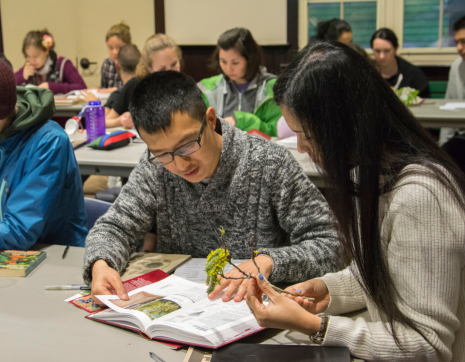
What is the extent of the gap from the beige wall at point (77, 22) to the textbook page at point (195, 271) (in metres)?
5.42

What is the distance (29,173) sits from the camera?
172cm

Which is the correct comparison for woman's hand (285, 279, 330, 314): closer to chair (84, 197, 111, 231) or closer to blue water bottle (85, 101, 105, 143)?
chair (84, 197, 111, 231)

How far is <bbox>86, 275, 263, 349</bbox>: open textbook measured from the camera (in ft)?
3.50

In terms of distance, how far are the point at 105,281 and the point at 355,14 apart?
17.5 ft

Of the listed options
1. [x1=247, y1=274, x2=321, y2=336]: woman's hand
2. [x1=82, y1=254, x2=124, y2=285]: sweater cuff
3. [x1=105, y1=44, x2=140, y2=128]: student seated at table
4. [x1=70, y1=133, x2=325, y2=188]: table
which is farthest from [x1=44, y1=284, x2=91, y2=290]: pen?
[x1=105, y1=44, x2=140, y2=128]: student seated at table

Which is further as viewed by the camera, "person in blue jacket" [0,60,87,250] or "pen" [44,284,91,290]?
"person in blue jacket" [0,60,87,250]

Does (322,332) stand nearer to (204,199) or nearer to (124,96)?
(204,199)

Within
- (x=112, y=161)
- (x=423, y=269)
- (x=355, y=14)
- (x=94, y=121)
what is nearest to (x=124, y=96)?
(x=94, y=121)

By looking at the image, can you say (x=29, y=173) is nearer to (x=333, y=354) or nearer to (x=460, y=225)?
(x=333, y=354)

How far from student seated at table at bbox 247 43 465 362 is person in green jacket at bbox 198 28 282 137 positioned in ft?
7.83

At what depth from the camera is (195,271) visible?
142 cm

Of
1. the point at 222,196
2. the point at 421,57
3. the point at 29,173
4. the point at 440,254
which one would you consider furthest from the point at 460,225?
the point at 421,57

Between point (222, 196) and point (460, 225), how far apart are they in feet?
2.58

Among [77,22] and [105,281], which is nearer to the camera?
[105,281]
